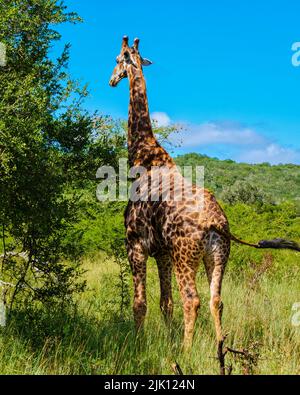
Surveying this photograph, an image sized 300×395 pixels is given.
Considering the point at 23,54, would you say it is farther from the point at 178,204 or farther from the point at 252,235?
the point at 252,235

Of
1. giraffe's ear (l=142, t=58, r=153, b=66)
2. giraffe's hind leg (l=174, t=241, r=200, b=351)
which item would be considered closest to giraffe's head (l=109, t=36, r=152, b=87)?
giraffe's ear (l=142, t=58, r=153, b=66)

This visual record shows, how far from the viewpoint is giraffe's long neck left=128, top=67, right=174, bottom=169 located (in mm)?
8094

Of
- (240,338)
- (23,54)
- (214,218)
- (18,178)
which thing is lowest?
(240,338)

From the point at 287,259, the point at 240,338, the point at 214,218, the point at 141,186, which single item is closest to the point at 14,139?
the point at 141,186

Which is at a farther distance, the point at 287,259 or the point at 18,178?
the point at 287,259

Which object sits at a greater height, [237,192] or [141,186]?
[237,192]

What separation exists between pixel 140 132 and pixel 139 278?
2.02m

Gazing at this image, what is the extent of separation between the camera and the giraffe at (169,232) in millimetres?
7016

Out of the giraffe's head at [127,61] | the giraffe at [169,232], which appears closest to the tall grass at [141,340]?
the giraffe at [169,232]

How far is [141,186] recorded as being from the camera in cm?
778

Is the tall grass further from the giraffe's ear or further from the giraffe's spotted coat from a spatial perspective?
the giraffe's ear

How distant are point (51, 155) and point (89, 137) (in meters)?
1.92

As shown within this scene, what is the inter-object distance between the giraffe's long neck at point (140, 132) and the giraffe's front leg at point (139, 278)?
114 centimetres

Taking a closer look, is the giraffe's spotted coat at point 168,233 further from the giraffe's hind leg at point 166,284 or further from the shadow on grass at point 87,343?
the shadow on grass at point 87,343
